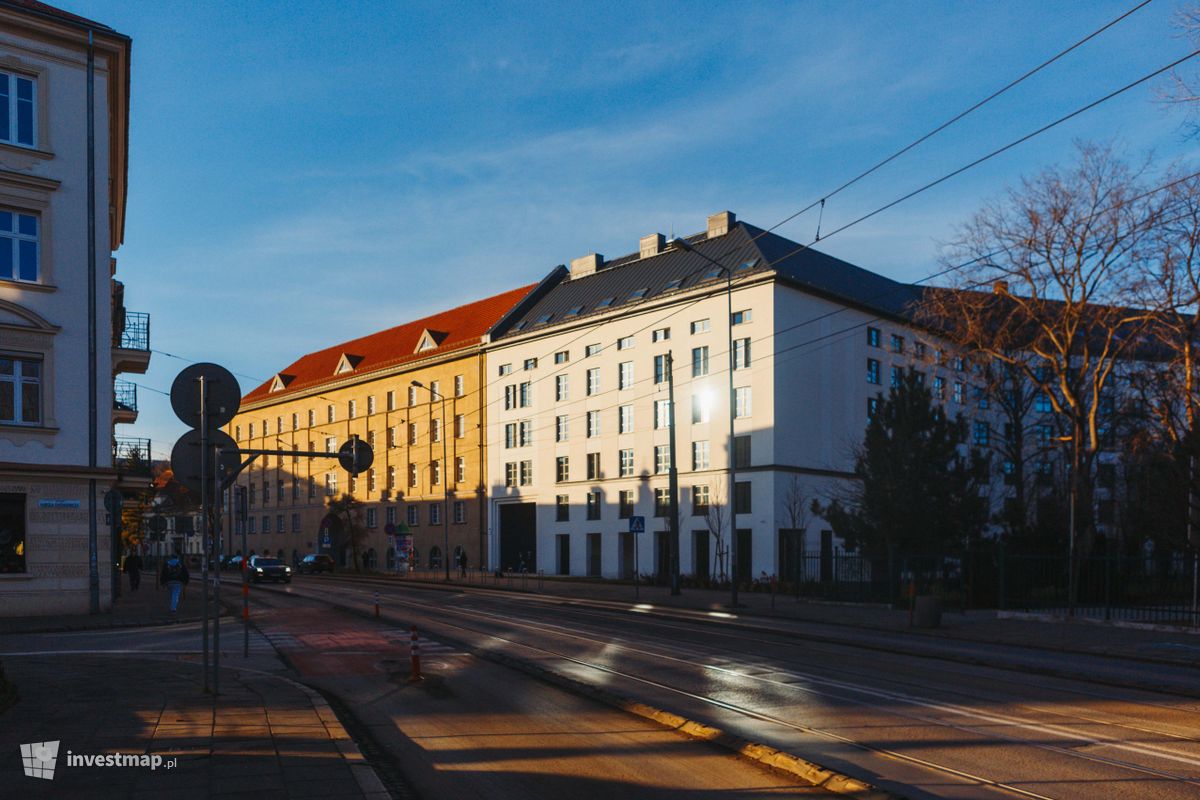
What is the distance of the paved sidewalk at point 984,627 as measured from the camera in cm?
1964

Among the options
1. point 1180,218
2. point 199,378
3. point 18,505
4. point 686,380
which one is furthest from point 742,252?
point 199,378

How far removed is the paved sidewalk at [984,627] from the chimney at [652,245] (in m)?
27.4

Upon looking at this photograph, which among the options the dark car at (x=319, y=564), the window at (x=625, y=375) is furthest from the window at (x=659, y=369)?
the dark car at (x=319, y=564)

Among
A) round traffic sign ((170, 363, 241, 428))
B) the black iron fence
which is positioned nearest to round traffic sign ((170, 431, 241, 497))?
round traffic sign ((170, 363, 241, 428))

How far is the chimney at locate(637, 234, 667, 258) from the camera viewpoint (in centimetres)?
6312

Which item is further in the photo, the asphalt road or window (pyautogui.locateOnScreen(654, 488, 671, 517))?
window (pyautogui.locateOnScreen(654, 488, 671, 517))

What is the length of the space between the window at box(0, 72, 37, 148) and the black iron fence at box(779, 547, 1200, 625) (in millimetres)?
24226

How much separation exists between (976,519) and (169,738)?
95.1 feet

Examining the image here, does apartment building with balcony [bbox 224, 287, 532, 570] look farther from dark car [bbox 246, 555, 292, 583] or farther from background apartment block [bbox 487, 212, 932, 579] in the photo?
dark car [bbox 246, 555, 292, 583]

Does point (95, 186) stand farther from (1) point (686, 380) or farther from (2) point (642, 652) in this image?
(1) point (686, 380)

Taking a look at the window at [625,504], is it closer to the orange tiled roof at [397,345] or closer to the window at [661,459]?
the window at [661,459]

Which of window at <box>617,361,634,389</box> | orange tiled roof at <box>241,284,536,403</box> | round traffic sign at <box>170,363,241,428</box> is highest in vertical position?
orange tiled roof at <box>241,284,536,403</box>

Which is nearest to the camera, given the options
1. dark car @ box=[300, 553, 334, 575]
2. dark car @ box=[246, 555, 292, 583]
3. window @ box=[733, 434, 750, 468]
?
dark car @ box=[246, 555, 292, 583]

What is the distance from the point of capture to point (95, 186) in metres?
27.5
